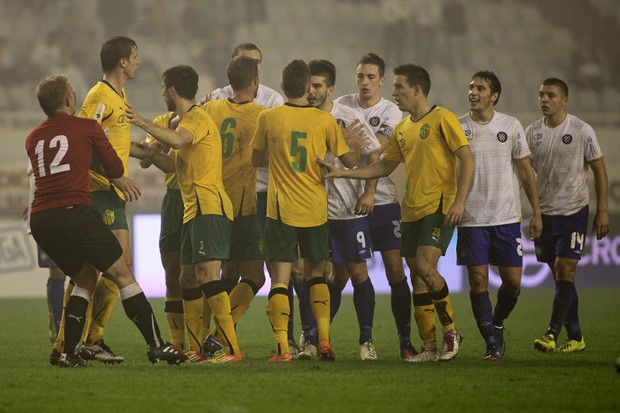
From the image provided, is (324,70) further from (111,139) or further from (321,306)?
(321,306)

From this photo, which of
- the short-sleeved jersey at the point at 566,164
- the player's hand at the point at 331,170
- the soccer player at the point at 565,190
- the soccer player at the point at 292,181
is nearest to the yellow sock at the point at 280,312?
the soccer player at the point at 292,181

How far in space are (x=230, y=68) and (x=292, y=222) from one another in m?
1.23

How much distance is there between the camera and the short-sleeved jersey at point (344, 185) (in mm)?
8242

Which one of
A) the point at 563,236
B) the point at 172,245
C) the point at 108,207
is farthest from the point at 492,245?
the point at 108,207

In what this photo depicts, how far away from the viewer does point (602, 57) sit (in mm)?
23016

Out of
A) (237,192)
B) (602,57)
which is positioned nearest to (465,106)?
(602,57)

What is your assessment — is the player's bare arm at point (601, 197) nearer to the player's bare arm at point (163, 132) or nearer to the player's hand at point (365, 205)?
the player's hand at point (365, 205)

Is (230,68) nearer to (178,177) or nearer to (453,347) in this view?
(178,177)

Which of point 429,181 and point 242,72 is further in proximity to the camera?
point 242,72

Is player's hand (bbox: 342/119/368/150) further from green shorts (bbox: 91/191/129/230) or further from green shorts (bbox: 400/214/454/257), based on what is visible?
green shorts (bbox: 91/191/129/230)

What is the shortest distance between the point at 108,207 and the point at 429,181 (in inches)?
88.3

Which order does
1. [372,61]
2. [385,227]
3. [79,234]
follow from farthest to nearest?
[372,61]
[385,227]
[79,234]

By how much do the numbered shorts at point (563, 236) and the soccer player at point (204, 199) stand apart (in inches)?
106

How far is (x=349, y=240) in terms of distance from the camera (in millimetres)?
8156
